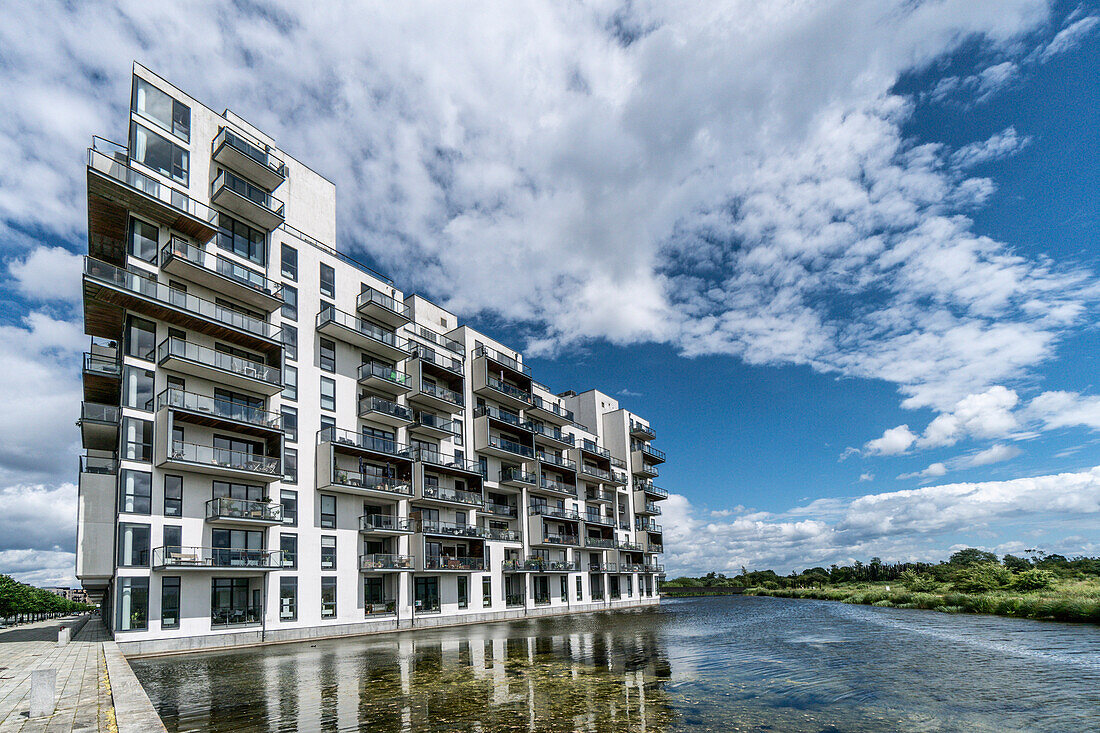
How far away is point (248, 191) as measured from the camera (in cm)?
3709

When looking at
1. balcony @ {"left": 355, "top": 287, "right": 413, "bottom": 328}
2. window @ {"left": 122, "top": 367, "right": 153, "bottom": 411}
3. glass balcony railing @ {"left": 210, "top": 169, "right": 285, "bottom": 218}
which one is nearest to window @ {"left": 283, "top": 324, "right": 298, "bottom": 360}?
balcony @ {"left": 355, "top": 287, "right": 413, "bottom": 328}

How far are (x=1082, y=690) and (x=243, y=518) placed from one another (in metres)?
33.5

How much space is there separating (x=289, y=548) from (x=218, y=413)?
8.91 meters

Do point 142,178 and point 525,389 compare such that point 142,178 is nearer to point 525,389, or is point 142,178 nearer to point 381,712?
point 381,712

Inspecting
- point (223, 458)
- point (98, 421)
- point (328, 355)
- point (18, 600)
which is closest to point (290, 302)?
point (328, 355)

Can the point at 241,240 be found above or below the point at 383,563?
above

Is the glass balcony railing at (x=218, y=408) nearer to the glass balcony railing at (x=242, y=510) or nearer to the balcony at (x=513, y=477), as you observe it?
the glass balcony railing at (x=242, y=510)

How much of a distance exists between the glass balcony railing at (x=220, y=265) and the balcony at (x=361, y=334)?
3.25m

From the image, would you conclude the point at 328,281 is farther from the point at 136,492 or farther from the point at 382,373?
the point at 136,492

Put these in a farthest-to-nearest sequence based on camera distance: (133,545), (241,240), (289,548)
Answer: (241,240) → (289,548) → (133,545)

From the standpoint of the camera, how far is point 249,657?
26.4 meters

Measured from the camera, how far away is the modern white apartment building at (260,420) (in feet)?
100

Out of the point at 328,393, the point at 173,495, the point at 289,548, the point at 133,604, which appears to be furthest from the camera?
the point at 328,393

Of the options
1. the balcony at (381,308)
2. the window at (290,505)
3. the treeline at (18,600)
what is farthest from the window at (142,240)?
the treeline at (18,600)
